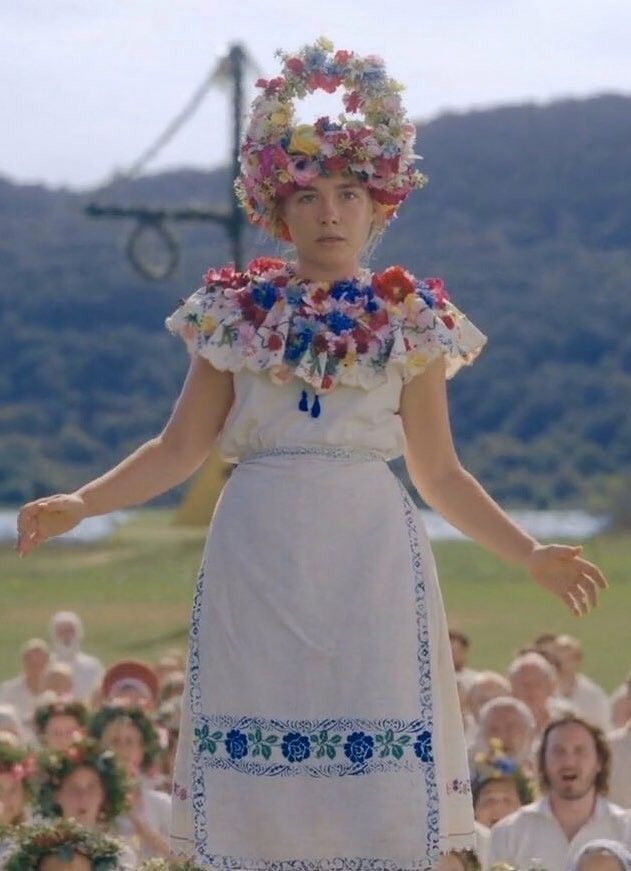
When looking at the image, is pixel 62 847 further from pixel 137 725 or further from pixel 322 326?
pixel 137 725

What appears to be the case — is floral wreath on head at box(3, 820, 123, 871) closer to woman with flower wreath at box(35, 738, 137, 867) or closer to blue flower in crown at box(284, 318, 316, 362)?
blue flower in crown at box(284, 318, 316, 362)

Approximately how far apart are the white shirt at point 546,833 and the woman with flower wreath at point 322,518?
130 inches

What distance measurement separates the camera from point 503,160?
111562 mm

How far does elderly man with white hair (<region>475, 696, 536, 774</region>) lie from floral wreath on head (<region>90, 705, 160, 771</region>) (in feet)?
4.44

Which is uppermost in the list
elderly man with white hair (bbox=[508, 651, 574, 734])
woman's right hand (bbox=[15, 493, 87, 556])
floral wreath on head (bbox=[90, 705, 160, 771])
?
elderly man with white hair (bbox=[508, 651, 574, 734])

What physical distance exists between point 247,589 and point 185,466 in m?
0.34

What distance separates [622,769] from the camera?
1156 cm

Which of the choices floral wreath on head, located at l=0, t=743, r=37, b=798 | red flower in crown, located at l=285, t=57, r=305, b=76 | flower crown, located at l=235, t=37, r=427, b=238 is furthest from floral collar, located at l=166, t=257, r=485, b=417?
floral wreath on head, located at l=0, t=743, r=37, b=798

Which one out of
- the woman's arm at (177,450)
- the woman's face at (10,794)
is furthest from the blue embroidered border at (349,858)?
the woman's face at (10,794)

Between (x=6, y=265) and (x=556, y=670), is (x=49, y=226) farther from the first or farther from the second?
(x=556, y=670)

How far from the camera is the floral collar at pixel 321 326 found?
6047mm

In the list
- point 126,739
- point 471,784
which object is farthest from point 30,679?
point 471,784

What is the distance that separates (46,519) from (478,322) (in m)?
93.0

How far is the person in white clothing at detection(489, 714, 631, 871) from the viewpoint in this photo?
9.45 metres
